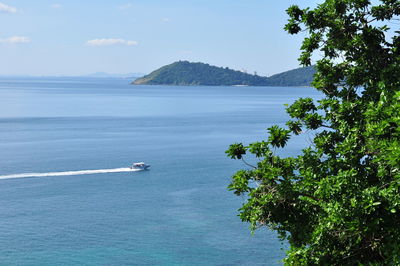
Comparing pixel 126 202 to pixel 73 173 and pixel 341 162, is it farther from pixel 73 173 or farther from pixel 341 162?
pixel 341 162

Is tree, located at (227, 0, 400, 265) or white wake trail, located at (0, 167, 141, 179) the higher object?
tree, located at (227, 0, 400, 265)

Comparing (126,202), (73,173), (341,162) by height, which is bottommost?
(126,202)

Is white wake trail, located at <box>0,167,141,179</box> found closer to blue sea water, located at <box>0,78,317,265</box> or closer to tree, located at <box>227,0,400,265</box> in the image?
blue sea water, located at <box>0,78,317,265</box>

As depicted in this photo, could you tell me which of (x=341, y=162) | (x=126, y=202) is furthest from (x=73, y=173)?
(x=341, y=162)

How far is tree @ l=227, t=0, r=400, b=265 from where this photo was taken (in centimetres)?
1094

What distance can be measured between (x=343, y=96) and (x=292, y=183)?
3.71 meters

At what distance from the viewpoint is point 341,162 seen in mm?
13539

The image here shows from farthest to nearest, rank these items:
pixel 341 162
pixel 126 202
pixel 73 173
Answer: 1. pixel 73 173
2. pixel 126 202
3. pixel 341 162

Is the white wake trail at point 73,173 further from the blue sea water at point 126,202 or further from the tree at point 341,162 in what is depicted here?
the tree at point 341,162

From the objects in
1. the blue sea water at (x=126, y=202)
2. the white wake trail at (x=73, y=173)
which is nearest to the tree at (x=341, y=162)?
the blue sea water at (x=126, y=202)

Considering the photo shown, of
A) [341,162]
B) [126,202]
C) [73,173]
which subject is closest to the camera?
[341,162]

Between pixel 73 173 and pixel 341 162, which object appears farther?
pixel 73 173

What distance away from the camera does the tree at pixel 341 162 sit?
431 inches

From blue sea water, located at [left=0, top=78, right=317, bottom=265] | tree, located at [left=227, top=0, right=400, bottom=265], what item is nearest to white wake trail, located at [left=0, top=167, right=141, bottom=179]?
blue sea water, located at [left=0, top=78, right=317, bottom=265]
